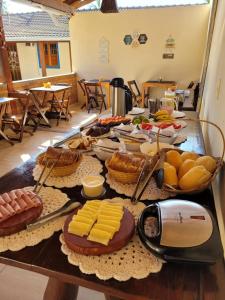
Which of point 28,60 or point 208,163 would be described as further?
point 28,60

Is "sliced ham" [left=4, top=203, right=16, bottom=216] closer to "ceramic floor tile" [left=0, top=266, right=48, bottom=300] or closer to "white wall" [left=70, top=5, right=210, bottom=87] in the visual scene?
"ceramic floor tile" [left=0, top=266, right=48, bottom=300]

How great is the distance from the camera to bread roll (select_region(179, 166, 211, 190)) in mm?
808

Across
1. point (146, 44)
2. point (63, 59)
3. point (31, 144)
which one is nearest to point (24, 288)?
point (31, 144)

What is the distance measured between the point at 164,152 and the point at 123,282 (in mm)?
530

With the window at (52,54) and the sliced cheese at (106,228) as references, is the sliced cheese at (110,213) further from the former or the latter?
the window at (52,54)

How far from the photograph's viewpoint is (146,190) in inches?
34.3

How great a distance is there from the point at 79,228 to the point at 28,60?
28.0 ft

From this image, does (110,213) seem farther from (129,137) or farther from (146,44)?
(146,44)

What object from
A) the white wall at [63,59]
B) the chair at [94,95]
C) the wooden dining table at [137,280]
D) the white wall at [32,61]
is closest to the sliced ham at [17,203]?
the wooden dining table at [137,280]

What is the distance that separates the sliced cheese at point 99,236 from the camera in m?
0.58

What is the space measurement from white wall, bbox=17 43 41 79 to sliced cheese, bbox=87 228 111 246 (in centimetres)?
829

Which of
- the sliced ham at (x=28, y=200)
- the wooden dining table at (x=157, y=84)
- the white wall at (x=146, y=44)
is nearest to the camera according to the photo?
the sliced ham at (x=28, y=200)

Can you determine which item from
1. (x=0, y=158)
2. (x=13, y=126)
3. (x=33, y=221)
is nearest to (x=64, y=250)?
(x=33, y=221)

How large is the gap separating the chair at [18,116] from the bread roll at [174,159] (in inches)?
129
